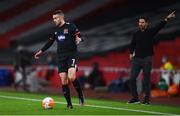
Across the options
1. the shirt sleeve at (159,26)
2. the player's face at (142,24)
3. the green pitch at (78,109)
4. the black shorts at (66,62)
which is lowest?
the green pitch at (78,109)

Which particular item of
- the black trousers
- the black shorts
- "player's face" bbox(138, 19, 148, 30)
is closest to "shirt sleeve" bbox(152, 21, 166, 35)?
"player's face" bbox(138, 19, 148, 30)

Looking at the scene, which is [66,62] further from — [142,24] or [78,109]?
[142,24]

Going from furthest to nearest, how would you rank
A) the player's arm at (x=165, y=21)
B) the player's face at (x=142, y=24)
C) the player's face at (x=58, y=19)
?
the player's face at (x=142, y=24) → the player's arm at (x=165, y=21) → the player's face at (x=58, y=19)

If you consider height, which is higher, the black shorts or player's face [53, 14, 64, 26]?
player's face [53, 14, 64, 26]

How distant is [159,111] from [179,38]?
9.34 meters

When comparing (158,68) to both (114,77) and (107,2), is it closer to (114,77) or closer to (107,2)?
(114,77)

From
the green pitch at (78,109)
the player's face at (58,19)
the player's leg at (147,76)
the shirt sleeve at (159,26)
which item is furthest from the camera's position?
the player's leg at (147,76)

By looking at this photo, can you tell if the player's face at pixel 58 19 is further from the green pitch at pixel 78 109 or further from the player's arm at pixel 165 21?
the player's arm at pixel 165 21

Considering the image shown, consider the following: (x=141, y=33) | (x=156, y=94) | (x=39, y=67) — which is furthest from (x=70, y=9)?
(x=141, y=33)

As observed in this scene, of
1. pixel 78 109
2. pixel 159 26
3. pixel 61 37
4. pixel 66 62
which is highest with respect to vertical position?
pixel 159 26

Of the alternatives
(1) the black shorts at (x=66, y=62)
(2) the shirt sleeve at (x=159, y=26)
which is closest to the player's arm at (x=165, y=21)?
(2) the shirt sleeve at (x=159, y=26)

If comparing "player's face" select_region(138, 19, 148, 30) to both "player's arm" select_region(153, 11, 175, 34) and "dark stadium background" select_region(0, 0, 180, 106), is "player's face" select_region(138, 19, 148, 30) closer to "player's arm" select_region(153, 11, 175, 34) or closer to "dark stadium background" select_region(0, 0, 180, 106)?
"player's arm" select_region(153, 11, 175, 34)

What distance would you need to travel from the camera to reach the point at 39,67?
2634 centimetres

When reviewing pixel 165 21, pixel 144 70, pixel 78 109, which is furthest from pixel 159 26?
pixel 78 109
